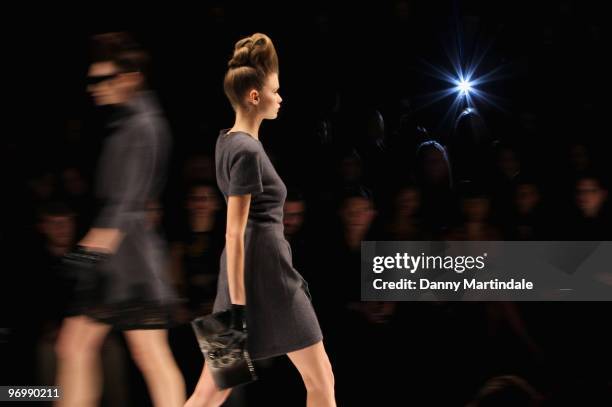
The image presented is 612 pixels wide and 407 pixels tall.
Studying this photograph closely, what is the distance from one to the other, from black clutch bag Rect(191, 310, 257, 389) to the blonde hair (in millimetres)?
685

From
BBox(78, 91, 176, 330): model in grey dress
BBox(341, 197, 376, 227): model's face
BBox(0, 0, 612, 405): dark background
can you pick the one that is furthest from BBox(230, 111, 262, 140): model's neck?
BBox(341, 197, 376, 227): model's face

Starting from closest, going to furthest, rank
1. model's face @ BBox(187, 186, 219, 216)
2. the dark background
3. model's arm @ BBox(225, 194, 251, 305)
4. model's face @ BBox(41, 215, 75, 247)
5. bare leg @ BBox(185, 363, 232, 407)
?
1. model's arm @ BBox(225, 194, 251, 305)
2. bare leg @ BBox(185, 363, 232, 407)
3. the dark background
4. model's face @ BBox(41, 215, 75, 247)
5. model's face @ BBox(187, 186, 219, 216)

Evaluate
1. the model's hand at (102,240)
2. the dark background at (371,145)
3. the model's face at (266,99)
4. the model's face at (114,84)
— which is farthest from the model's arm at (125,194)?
the dark background at (371,145)

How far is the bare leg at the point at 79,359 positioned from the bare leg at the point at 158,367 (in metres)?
0.13

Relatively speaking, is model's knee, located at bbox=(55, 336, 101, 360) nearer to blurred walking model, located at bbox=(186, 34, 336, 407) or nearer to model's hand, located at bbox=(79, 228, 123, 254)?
model's hand, located at bbox=(79, 228, 123, 254)

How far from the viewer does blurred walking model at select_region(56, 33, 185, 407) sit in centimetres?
378

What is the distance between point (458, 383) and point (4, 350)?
5.95 ft

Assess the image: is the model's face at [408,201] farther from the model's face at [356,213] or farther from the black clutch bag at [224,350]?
the black clutch bag at [224,350]

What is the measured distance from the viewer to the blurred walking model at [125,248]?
12.4 ft

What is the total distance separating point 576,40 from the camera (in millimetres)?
6016

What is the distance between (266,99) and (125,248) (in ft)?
2.28

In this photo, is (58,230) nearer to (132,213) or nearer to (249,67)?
(132,213)

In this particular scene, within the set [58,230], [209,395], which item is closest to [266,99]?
[209,395]

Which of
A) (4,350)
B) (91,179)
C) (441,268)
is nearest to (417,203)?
(441,268)
